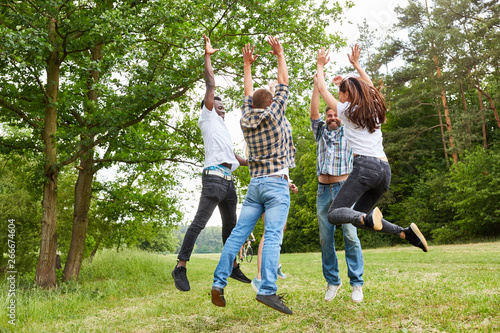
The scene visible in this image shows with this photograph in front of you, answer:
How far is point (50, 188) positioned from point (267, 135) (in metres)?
8.11

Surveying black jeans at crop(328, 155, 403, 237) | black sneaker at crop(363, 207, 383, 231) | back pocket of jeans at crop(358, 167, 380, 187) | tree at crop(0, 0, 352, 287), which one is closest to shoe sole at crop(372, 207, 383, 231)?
black sneaker at crop(363, 207, 383, 231)

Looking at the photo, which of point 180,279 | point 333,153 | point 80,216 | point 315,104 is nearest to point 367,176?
point 333,153

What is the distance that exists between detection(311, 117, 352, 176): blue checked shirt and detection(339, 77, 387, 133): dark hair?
831 mm

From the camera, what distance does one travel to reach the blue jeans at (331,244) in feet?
15.3

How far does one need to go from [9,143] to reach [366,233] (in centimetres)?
3189

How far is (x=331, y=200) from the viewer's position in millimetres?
4777

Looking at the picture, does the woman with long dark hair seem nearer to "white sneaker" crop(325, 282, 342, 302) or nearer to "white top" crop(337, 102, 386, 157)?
"white top" crop(337, 102, 386, 157)

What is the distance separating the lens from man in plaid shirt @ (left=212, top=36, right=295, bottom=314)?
395 cm

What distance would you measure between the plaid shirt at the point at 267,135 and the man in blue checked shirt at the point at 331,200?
2.53 ft

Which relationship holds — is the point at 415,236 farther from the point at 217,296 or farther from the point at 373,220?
the point at 217,296

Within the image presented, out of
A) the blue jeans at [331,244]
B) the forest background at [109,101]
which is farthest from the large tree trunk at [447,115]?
the blue jeans at [331,244]

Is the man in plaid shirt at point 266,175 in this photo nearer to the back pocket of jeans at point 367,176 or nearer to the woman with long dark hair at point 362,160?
the woman with long dark hair at point 362,160

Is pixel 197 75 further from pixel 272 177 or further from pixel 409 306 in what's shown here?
pixel 409 306

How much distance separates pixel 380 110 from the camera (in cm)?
398
